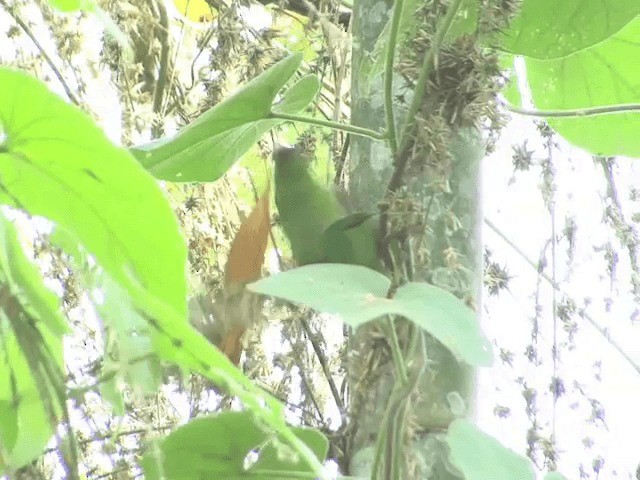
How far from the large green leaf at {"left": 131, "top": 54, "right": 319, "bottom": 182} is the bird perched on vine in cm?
3

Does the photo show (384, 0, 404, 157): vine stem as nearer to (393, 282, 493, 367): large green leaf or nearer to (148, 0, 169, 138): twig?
(393, 282, 493, 367): large green leaf

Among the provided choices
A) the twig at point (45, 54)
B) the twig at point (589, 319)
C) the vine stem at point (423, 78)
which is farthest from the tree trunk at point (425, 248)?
the twig at point (45, 54)

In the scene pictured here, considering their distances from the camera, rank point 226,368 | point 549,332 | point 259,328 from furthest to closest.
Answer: point 549,332 → point 259,328 → point 226,368

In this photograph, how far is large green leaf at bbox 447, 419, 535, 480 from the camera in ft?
1.14

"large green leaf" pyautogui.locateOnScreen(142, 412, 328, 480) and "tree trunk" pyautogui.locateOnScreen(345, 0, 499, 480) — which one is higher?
"tree trunk" pyautogui.locateOnScreen(345, 0, 499, 480)

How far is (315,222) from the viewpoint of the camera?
44 cm

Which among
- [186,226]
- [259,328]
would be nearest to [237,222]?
[186,226]

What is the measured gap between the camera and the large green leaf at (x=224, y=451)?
1.38ft

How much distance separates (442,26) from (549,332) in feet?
1.27

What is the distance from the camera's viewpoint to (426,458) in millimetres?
400

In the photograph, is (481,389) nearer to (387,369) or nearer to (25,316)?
(387,369)

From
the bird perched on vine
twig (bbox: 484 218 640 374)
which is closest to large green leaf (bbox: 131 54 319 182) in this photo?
the bird perched on vine

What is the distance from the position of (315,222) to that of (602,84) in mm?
299

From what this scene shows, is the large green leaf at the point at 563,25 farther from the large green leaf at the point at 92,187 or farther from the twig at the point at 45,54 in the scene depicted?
the twig at the point at 45,54
